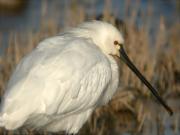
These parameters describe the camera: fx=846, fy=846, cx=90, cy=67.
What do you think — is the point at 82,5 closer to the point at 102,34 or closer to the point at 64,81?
the point at 102,34

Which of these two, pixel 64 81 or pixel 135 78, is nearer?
pixel 64 81

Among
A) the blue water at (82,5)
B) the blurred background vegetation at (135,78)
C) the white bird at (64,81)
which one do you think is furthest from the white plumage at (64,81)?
the blue water at (82,5)

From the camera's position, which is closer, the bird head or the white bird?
the white bird

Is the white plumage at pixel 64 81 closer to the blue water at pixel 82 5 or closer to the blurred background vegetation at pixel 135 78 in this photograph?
the blurred background vegetation at pixel 135 78

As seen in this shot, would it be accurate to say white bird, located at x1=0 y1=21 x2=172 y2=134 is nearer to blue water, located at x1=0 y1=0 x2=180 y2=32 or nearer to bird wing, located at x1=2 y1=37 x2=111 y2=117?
bird wing, located at x1=2 y1=37 x2=111 y2=117

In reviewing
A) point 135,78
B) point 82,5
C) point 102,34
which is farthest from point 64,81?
point 82,5

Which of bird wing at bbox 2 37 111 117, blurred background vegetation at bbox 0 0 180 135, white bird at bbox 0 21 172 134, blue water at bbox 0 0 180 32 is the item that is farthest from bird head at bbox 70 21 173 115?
blue water at bbox 0 0 180 32

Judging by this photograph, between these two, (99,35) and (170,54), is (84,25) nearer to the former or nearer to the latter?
(99,35)

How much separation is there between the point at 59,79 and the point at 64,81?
60mm

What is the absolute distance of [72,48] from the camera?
8352 millimetres

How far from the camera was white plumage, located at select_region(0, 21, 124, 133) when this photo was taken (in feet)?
25.8

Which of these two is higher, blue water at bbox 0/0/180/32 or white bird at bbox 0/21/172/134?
white bird at bbox 0/21/172/134

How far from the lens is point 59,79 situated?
8.07 m

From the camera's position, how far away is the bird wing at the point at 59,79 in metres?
7.88
